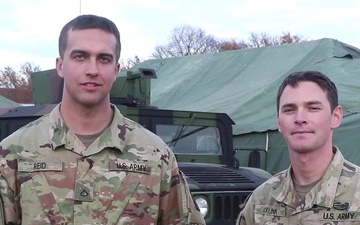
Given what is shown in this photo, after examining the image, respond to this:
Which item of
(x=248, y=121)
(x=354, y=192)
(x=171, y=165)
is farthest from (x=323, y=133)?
(x=248, y=121)

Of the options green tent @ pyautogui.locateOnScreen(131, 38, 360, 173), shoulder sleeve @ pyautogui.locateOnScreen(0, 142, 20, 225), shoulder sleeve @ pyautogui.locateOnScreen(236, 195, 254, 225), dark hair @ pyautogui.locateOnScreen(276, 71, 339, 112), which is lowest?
shoulder sleeve @ pyautogui.locateOnScreen(236, 195, 254, 225)

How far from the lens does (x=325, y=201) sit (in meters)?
2.66

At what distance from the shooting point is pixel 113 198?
2611 millimetres

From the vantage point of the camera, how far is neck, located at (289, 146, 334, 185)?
8.77 ft

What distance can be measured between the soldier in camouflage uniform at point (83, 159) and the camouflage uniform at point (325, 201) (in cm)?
49

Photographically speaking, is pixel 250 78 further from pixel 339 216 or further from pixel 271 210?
pixel 339 216

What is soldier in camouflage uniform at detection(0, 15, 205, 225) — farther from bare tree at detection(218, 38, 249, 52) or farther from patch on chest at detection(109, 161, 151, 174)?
bare tree at detection(218, 38, 249, 52)

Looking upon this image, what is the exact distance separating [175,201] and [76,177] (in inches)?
16.9

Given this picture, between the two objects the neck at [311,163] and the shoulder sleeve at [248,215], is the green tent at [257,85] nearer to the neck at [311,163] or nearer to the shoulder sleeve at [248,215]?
the shoulder sleeve at [248,215]

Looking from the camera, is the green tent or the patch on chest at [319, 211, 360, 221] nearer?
the patch on chest at [319, 211, 360, 221]

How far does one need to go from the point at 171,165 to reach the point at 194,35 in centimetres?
4711

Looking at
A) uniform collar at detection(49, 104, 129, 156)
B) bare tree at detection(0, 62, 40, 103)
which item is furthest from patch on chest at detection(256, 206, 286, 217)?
bare tree at detection(0, 62, 40, 103)

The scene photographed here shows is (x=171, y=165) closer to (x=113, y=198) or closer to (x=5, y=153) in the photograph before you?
(x=113, y=198)

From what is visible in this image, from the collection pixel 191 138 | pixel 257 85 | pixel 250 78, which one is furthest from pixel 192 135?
pixel 250 78
